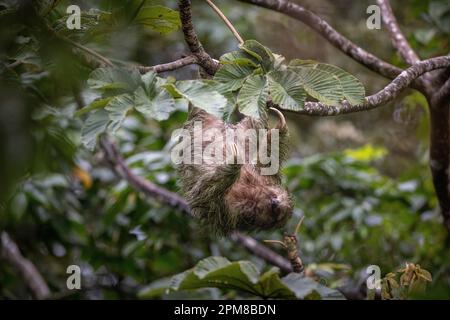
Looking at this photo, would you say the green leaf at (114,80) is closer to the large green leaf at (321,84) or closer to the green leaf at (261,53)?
the green leaf at (261,53)

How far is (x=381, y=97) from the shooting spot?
→ 2.77m

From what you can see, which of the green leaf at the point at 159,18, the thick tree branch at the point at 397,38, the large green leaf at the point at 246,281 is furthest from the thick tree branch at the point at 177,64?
the thick tree branch at the point at 397,38

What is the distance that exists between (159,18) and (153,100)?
2.29 feet

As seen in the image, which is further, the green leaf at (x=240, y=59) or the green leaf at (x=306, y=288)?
the green leaf at (x=306, y=288)

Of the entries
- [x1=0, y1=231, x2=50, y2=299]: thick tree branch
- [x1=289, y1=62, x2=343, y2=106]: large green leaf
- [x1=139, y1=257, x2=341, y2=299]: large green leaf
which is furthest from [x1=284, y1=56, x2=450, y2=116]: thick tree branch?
[x1=0, y1=231, x2=50, y2=299]: thick tree branch

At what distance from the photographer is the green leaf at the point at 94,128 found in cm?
214

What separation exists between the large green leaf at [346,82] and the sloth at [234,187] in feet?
1.41

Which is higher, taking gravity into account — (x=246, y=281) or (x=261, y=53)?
(x=261, y=53)

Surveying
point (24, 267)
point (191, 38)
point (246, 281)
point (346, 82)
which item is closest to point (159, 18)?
point (191, 38)

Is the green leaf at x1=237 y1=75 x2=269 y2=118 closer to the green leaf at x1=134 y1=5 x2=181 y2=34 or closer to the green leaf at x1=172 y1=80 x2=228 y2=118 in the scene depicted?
the green leaf at x1=172 y1=80 x2=228 y2=118

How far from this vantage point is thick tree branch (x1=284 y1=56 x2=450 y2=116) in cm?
258

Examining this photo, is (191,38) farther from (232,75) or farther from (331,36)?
(331,36)

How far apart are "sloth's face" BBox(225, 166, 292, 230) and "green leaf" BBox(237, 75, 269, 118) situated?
0.92 m

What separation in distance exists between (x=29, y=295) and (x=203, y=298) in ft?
7.88
